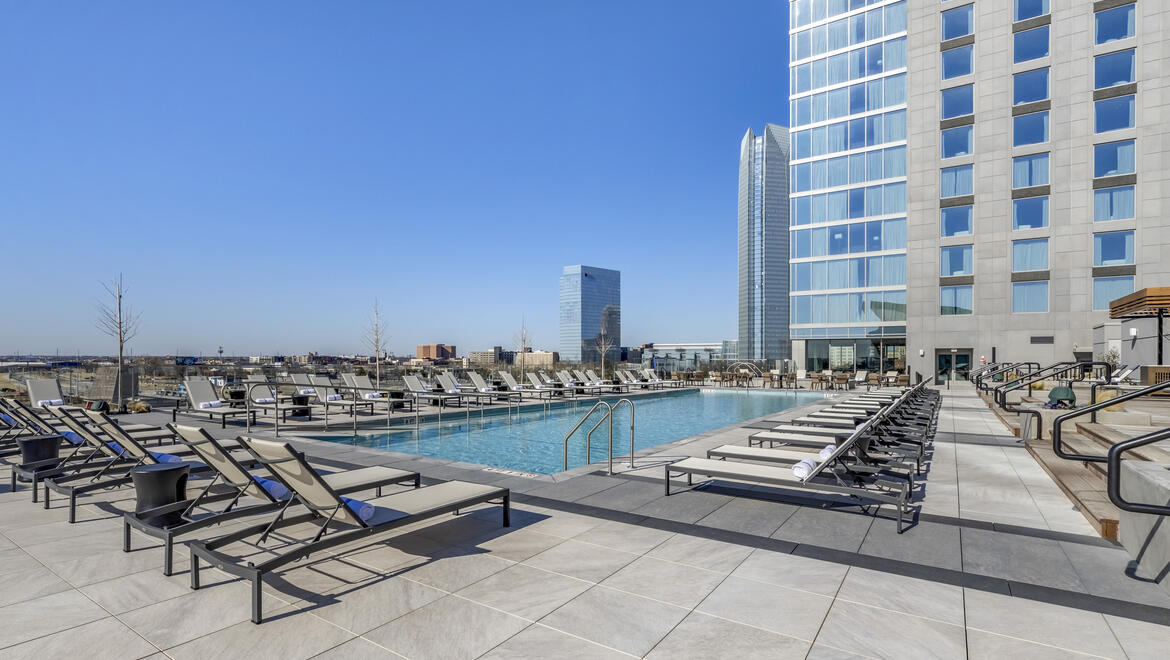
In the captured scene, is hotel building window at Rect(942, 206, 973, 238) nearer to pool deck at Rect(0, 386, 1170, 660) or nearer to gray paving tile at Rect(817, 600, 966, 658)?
pool deck at Rect(0, 386, 1170, 660)

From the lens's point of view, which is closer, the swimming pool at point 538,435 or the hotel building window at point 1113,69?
the swimming pool at point 538,435

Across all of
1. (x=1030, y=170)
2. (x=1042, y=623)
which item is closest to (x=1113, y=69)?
(x=1030, y=170)

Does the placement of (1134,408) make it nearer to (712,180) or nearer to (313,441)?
(313,441)

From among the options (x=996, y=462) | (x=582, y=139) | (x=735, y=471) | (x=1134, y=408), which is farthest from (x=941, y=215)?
(x=735, y=471)

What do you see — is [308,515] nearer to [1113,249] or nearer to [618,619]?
[618,619]

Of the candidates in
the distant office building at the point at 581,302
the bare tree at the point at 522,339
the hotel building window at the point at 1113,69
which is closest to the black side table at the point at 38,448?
the bare tree at the point at 522,339

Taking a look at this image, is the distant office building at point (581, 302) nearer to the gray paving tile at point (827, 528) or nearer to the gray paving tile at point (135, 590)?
the gray paving tile at point (827, 528)

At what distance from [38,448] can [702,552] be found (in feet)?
22.5

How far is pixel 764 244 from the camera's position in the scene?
81000mm

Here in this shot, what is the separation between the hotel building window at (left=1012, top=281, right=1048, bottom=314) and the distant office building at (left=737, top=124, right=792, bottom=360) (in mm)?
43617

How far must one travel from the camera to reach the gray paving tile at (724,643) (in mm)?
2568

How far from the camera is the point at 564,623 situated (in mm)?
2883

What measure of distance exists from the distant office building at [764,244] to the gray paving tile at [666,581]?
240 ft

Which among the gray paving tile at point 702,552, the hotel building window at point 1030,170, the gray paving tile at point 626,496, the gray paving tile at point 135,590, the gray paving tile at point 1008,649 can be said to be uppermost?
the hotel building window at point 1030,170
